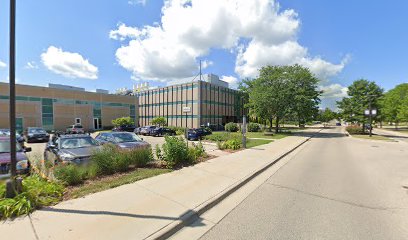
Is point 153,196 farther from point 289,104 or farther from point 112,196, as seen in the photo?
point 289,104

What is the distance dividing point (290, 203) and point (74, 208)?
511 cm

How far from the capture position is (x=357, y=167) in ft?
29.2

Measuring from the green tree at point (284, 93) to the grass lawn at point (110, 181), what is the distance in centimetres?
2643

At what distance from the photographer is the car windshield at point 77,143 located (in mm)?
8047

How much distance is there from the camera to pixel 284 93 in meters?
31.2

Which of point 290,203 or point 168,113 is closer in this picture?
point 290,203

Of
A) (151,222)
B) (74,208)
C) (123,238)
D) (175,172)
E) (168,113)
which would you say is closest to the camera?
(123,238)

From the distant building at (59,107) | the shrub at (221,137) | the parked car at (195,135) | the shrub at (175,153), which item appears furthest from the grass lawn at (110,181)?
the distant building at (59,107)

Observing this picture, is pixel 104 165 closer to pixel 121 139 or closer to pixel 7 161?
pixel 7 161

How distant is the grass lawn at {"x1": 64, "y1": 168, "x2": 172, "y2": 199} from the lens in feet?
17.0

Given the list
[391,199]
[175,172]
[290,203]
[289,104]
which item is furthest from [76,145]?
[289,104]

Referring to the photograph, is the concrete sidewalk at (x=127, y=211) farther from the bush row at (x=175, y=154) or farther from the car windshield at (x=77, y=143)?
the car windshield at (x=77, y=143)

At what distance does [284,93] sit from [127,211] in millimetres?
31426

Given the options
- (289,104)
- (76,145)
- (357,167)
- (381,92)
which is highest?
(381,92)
